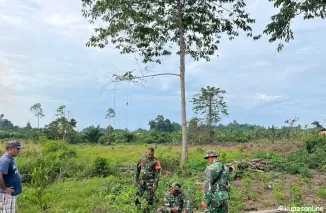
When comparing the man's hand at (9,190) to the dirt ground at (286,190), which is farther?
the dirt ground at (286,190)

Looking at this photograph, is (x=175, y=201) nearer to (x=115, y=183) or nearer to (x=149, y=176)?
(x=149, y=176)

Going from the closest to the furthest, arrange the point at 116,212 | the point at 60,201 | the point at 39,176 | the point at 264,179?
the point at 39,176
the point at 116,212
the point at 60,201
the point at 264,179

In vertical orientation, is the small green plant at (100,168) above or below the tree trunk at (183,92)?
below

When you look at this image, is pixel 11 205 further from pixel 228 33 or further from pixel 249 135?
pixel 249 135

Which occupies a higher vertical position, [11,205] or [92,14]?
[92,14]

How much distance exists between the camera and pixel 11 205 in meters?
5.01

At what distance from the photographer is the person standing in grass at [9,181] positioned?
4.86 meters

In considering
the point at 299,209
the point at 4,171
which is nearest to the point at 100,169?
the point at 4,171

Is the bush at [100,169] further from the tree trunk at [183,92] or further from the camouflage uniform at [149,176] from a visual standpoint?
the camouflage uniform at [149,176]

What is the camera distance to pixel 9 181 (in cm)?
500

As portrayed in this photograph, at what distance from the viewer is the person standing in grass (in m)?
4.86

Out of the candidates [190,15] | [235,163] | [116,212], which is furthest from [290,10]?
[116,212]

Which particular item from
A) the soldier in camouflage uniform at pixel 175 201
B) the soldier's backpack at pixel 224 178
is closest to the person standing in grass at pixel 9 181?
the soldier in camouflage uniform at pixel 175 201

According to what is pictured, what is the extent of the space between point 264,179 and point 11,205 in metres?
6.56
